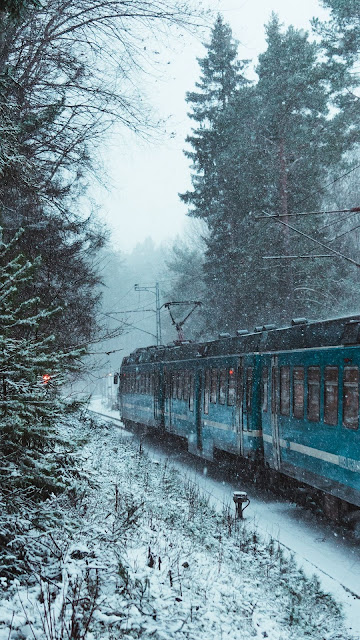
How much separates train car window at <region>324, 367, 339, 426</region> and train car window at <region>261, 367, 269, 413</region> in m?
2.79

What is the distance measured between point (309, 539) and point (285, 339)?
361 centimetres

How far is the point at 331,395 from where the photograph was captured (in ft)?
31.1

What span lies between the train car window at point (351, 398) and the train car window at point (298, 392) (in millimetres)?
1656

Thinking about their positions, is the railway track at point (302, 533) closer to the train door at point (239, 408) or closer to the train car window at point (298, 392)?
the train door at point (239, 408)

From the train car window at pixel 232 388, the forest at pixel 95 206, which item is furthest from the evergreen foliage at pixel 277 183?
the train car window at pixel 232 388

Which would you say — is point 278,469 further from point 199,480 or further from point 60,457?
point 60,457

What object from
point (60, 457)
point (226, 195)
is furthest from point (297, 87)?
point (60, 457)

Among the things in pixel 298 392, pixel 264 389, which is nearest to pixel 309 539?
pixel 298 392

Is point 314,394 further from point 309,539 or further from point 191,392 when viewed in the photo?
point 191,392

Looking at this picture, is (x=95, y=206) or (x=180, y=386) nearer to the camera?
(x=95, y=206)

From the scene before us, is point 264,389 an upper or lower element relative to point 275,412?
upper

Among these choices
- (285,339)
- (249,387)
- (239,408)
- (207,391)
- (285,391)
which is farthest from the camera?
(207,391)

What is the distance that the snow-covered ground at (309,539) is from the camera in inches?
292

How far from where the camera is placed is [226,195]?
33.2m
